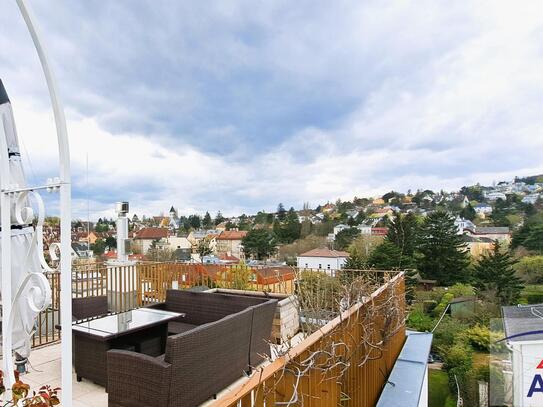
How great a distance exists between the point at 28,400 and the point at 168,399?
1.35 meters

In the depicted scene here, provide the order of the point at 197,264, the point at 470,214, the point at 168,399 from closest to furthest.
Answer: the point at 168,399 → the point at 197,264 → the point at 470,214

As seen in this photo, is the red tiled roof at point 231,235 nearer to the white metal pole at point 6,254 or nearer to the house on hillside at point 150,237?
the house on hillside at point 150,237

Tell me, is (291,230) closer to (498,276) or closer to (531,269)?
(498,276)

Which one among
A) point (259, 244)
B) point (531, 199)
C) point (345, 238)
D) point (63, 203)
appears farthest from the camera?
point (531, 199)

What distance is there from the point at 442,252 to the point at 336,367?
32.5 metres

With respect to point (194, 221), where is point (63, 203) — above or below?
below

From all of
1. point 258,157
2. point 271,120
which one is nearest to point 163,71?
point 271,120

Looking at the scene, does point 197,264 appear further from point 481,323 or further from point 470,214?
point 470,214

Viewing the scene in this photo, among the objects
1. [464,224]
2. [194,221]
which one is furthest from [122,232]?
[194,221]

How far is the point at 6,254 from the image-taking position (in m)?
1.72

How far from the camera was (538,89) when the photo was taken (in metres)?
16.3

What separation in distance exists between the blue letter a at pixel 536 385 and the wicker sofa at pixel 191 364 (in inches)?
251

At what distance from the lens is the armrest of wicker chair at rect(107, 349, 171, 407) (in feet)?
8.20

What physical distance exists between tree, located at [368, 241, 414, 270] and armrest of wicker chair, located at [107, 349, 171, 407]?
25.1 metres
